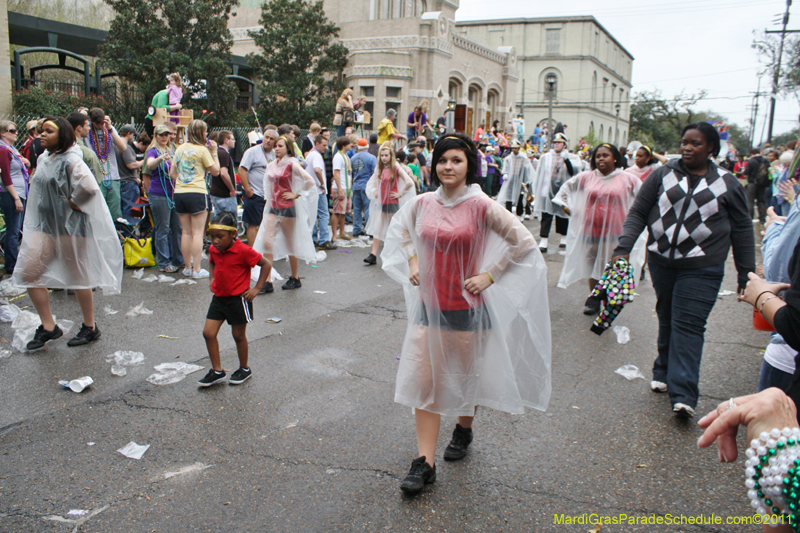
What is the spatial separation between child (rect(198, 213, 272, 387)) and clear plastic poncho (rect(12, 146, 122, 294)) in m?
1.55

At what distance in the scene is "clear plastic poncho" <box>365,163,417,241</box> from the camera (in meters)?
9.05

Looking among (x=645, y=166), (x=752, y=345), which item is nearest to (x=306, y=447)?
(x=752, y=345)

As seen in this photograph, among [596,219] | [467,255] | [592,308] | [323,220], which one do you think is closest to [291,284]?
[323,220]

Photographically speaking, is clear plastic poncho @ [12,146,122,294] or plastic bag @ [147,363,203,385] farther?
clear plastic poncho @ [12,146,122,294]

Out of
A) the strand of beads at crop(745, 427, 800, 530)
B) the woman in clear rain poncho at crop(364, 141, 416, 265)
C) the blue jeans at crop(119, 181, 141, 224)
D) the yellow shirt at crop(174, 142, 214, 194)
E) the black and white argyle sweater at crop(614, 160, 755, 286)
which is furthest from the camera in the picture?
the blue jeans at crop(119, 181, 141, 224)

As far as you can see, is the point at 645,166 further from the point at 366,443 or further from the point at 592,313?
the point at 366,443

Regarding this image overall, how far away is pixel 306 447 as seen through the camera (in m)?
3.54

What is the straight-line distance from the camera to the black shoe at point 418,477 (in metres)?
3.03

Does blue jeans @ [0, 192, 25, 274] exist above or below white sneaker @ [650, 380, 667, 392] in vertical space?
above

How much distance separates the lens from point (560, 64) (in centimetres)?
5953

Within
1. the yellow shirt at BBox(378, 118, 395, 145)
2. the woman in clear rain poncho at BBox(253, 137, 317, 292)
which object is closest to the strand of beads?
the woman in clear rain poncho at BBox(253, 137, 317, 292)

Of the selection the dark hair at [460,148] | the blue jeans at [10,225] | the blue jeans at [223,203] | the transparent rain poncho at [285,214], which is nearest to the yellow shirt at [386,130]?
the blue jeans at [223,203]

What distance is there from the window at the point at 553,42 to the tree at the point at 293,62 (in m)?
38.2

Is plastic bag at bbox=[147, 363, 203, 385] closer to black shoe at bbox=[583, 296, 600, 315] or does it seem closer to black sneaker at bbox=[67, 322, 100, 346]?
black sneaker at bbox=[67, 322, 100, 346]
